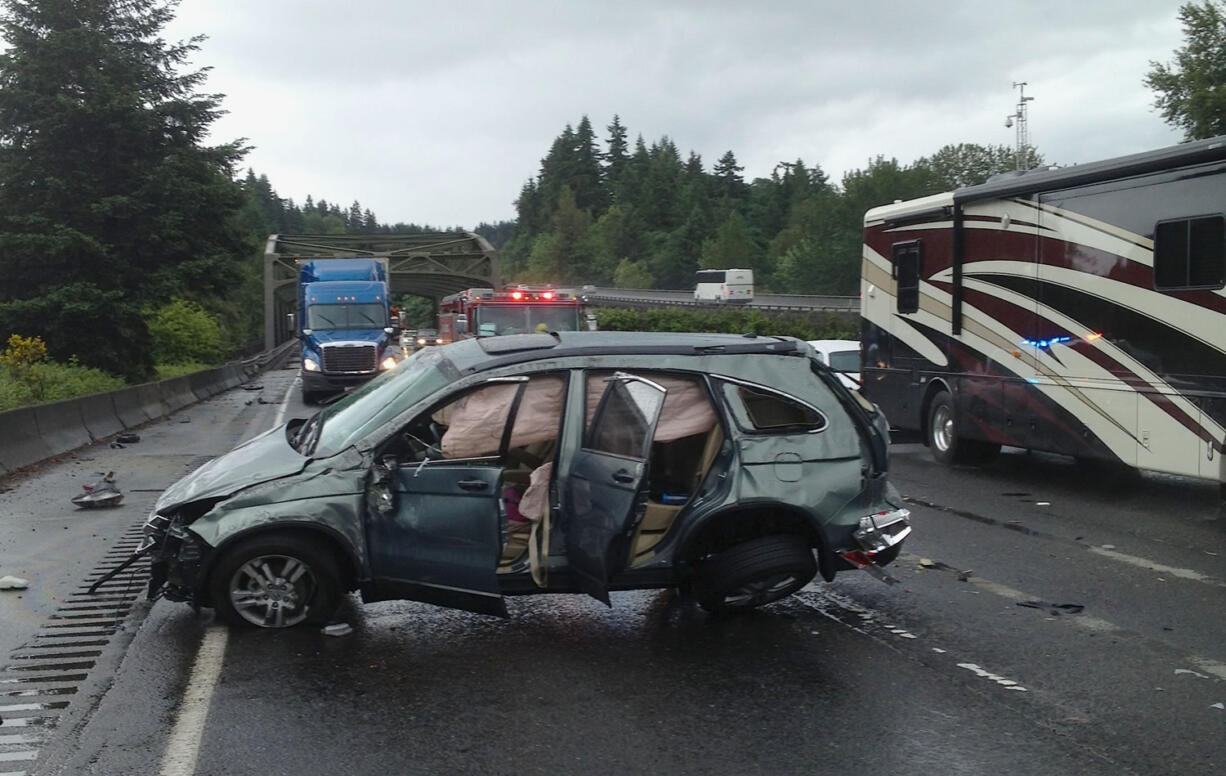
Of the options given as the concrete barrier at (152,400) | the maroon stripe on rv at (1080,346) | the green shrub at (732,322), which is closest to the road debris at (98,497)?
the maroon stripe on rv at (1080,346)

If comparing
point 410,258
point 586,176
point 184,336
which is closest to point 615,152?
point 586,176

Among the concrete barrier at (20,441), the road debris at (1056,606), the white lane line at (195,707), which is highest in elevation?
the concrete barrier at (20,441)

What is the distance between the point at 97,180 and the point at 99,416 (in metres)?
10.6

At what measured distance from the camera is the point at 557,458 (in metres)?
6.91

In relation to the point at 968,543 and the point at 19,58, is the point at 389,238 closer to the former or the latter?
the point at 19,58

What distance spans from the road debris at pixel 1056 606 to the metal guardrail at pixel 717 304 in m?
50.3

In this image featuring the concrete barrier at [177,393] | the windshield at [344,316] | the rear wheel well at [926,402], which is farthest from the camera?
the windshield at [344,316]

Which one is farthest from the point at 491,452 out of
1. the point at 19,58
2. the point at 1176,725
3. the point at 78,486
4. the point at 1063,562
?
the point at 19,58

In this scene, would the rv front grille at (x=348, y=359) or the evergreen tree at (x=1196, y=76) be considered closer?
the rv front grille at (x=348, y=359)

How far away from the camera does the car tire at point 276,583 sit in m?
6.74

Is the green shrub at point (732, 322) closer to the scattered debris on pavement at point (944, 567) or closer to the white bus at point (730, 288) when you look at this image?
the white bus at point (730, 288)

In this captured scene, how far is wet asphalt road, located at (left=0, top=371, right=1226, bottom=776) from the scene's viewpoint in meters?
5.07

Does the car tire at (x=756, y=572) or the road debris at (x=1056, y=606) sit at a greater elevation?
the car tire at (x=756, y=572)

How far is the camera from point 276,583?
6.84 meters
